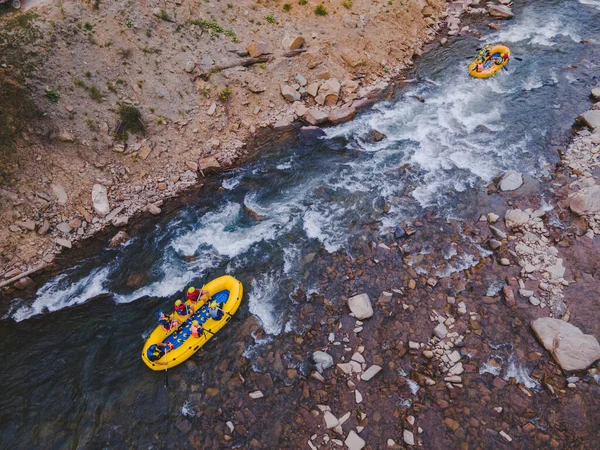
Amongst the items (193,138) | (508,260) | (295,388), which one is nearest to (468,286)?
(508,260)

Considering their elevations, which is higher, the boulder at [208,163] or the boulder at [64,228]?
the boulder at [64,228]

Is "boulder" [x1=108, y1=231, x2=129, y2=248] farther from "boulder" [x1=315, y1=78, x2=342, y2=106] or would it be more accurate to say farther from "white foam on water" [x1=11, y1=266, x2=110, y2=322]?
"boulder" [x1=315, y1=78, x2=342, y2=106]

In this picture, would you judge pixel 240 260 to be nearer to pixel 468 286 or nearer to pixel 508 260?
pixel 468 286

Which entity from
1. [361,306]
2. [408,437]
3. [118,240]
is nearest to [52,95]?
[118,240]

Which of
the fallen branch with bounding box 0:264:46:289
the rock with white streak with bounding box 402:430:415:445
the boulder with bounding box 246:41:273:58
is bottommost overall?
the rock with white streak with bounding box 402:430:415:445

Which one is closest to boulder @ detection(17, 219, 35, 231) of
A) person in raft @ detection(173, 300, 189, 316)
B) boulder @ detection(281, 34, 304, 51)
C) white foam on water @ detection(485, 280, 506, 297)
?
person in raft @ detection(173, 300, 189, 316)

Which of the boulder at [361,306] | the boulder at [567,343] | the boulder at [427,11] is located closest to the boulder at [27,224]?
the boulder at [361,306]

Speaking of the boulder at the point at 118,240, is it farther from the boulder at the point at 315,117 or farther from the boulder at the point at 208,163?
the boulder at the point at 315,117
